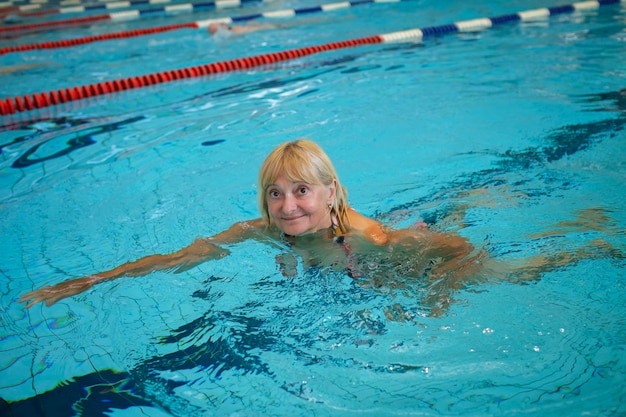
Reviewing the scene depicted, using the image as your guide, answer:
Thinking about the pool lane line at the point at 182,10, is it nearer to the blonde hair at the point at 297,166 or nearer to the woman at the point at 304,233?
the woman at the point at 304,233

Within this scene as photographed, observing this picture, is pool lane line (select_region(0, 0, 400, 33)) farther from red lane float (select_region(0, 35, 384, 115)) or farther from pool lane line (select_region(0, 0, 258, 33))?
red lane float (select_region(0, 35, 384, 115))

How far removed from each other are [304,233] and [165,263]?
70 centimetres

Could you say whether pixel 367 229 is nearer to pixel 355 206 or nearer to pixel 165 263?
pixel 165 263

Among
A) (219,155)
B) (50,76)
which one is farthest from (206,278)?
(50,76)

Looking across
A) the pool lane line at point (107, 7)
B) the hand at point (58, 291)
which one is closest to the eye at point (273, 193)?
the hand at point (58, 291)

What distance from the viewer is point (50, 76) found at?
8305 millimetres

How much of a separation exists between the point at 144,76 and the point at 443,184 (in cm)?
466

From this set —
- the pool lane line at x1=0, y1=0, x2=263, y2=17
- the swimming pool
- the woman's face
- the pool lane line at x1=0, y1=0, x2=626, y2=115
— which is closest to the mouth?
the woman's face

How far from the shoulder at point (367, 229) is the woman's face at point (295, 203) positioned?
25 centimetres

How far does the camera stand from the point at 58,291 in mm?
2691

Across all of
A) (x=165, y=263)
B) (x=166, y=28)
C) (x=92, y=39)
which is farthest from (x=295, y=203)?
(x=166, y=28)

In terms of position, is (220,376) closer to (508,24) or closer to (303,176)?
(303,176)

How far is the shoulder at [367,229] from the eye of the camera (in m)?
2.94

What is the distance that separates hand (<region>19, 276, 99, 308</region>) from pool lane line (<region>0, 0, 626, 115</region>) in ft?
14.9
